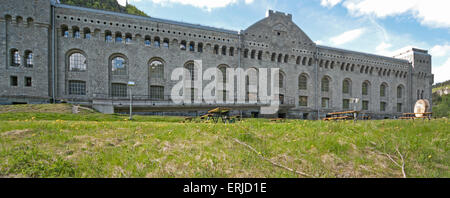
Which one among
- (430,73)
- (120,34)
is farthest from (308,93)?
(430,73)

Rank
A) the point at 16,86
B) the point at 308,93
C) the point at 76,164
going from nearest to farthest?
the point at 76,164 → the point at 16,86 → the point at 308,93

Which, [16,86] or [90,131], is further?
[16,86]

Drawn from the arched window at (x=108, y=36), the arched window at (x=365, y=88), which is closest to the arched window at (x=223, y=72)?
the arched window at (x=108, y=36)

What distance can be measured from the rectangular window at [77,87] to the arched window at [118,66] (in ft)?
12.2

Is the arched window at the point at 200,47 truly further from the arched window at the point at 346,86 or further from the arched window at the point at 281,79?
the arched window at the point at 346,86

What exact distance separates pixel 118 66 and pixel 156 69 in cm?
474

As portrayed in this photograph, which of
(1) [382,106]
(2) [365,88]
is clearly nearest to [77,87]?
(2) [365,88]

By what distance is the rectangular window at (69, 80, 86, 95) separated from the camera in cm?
2447

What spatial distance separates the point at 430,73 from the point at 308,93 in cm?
3286

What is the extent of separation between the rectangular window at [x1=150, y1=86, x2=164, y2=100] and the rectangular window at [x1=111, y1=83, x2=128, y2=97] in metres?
3.23

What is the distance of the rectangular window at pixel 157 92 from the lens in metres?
27.4

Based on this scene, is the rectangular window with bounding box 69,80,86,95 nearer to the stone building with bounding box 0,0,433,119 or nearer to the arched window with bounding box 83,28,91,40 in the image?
the stone building with bounding box 0,0,433,119

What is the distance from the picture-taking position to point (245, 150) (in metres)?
5.28
